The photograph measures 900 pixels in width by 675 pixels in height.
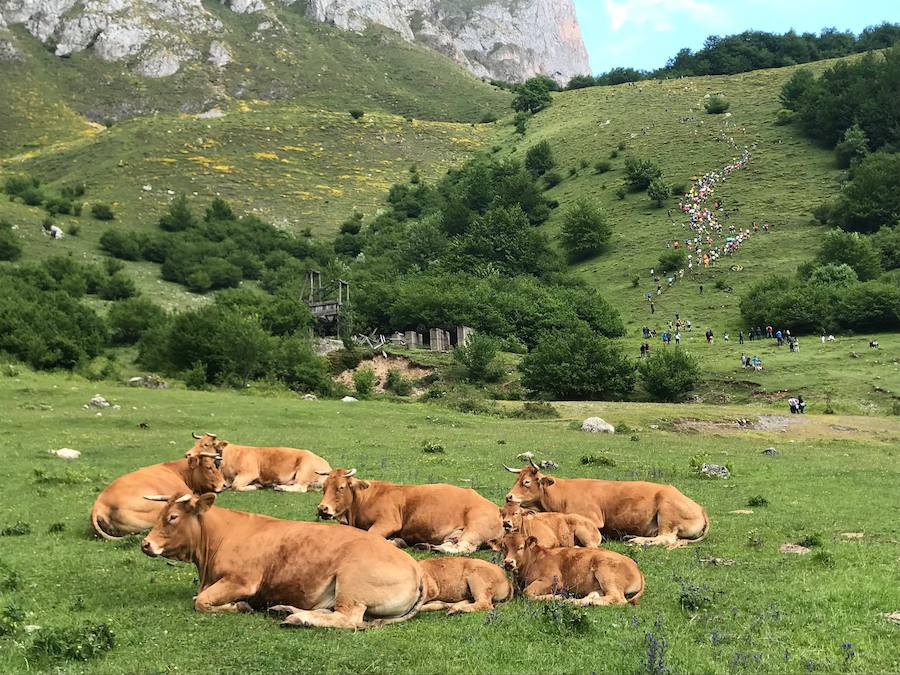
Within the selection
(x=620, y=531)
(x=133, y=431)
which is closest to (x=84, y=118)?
(x=133, y=431)

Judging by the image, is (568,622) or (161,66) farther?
(161,66)

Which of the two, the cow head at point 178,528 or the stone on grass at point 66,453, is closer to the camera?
the cow head at point 178,528

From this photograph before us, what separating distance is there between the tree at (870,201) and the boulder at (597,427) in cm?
7356

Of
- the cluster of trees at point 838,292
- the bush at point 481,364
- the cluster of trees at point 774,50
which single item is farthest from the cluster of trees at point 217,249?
the cluster of trees at point 774,50

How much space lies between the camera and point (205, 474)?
13688mm

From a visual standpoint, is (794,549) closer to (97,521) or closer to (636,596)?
(636,596)

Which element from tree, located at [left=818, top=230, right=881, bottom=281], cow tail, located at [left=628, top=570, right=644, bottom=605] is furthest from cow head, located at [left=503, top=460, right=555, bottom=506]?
tree, located at [left=818, top=230, right=881, bottom=281]

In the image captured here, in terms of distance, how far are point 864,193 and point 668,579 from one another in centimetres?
10001

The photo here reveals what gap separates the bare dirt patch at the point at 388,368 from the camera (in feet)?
207

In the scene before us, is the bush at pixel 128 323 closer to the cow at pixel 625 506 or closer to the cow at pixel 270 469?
the cow at pixel 270 469

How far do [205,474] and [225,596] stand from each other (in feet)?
16.2

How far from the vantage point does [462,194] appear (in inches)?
5108

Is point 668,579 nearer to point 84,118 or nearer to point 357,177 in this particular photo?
point 357,177

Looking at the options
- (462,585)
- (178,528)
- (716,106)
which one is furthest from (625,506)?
(716,106)
